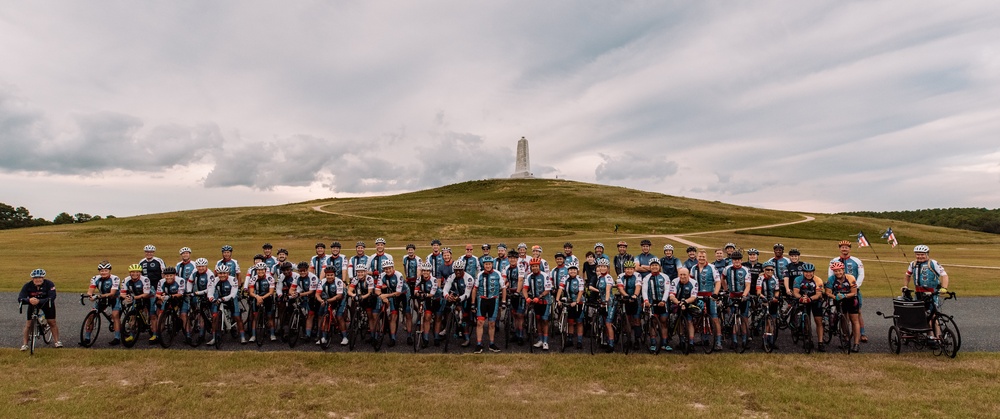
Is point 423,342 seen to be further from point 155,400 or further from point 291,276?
point 155,400

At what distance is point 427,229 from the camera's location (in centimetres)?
7194

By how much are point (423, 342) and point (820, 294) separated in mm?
10761

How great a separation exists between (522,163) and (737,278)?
130 metres

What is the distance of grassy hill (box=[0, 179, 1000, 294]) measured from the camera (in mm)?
47469

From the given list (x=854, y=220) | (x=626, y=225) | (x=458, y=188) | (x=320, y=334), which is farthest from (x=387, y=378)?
(x=458, y=188)

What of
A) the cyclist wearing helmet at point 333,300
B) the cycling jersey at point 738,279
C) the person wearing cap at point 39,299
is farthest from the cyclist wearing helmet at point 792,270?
the person wearing cap at point 39,299

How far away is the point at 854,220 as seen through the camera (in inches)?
3652

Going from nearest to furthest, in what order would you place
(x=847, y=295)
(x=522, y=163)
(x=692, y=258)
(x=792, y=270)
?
1. (x=847, y=295)
2. (x=792, y=270)
3. (x=692, y=258)
4. (x=522, y=163)

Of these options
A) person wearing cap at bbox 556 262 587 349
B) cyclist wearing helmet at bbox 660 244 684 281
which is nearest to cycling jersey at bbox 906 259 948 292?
cyclist wearing helmet at bbox 660 244 684 281

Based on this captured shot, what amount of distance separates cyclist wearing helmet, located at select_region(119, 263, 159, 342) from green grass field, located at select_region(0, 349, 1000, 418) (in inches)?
58.0

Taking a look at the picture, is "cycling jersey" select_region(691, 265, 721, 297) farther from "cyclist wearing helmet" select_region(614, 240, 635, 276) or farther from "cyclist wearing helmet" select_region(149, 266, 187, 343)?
"cyclist wearing helmet" select_region(149, 266, 187, 343)

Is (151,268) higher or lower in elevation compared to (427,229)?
lower

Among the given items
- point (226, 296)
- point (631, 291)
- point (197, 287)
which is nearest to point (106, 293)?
point (197, 287)

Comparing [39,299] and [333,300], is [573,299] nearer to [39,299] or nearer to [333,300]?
[333,300]
